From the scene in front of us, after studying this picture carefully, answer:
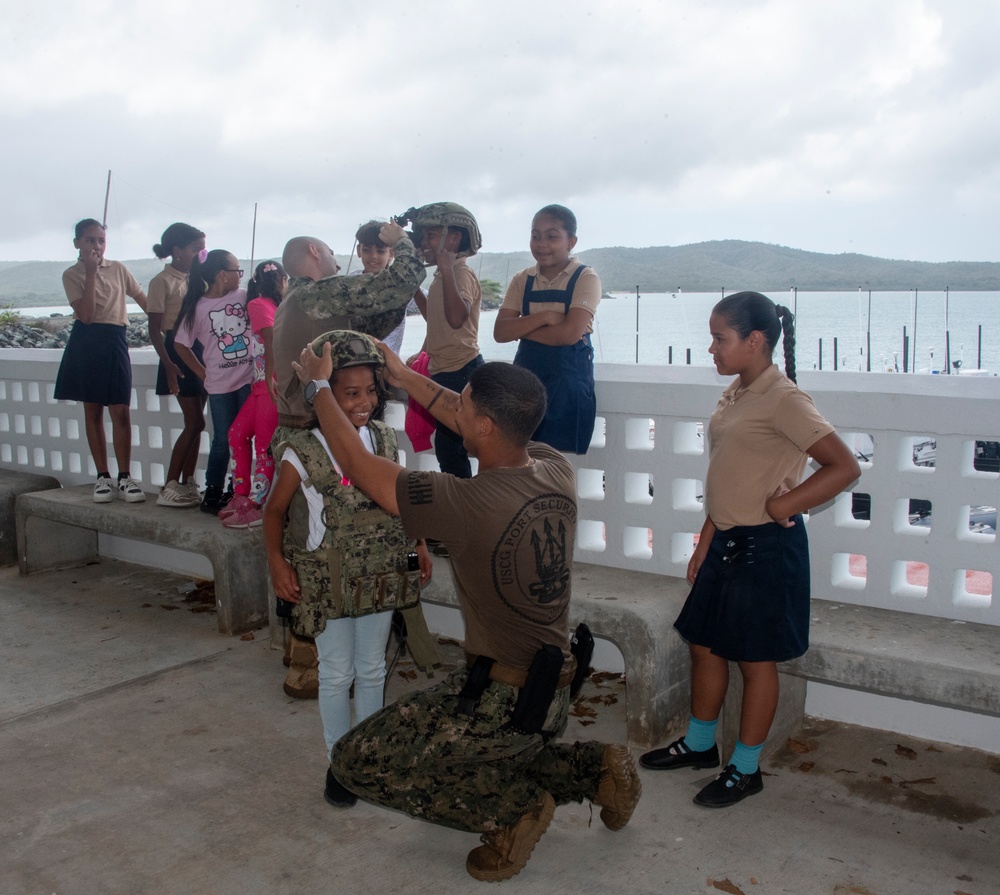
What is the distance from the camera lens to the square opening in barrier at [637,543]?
4.56 metres

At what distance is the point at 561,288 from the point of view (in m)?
4.47

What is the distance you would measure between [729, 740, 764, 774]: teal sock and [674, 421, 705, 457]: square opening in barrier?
135 cm

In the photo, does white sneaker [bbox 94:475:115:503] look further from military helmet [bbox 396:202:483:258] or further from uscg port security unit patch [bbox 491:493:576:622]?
uscg port security unit patch [bbox 491:493:576:622]

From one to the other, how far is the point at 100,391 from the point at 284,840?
13.2 ft

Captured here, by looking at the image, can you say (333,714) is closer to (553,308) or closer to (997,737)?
(553,308)

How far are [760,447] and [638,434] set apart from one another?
1237 millimetres

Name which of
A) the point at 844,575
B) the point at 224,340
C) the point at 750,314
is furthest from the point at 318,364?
the point at 224,340

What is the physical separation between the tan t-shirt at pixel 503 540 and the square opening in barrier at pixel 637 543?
1738mm

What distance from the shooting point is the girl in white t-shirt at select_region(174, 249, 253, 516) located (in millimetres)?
5645

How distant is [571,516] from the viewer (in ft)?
9.44

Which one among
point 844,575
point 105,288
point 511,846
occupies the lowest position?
point 511,846

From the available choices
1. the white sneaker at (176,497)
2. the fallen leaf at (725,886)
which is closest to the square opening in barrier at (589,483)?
the fallen leaf at (725,886)

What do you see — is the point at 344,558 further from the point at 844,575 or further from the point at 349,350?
the point at 844,575

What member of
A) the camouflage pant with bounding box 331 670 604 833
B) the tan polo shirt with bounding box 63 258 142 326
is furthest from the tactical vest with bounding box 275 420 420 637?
the tan polo shirt with bounding box 63 258 142 326
